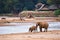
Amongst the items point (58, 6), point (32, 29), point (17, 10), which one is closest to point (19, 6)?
point (17, 10)

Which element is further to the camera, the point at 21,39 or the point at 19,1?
the point at 19,1

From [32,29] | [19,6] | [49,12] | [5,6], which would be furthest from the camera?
[19,6]

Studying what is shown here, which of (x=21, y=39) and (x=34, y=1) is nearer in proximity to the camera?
(x=21, y=39)

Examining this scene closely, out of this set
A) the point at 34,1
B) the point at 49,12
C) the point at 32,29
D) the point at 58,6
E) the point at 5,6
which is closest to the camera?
the point at 32,29

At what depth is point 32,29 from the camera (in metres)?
29.3

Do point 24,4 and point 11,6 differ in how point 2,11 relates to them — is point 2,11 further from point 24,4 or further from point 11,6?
point 24,4

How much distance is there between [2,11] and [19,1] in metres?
14.0

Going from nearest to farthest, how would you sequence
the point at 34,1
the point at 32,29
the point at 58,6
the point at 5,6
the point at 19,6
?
the point at 32,29 < the point at 58,6 < the point at 5,6 < the point at 19,6 < the point at 34,1

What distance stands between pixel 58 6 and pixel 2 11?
2543 centimetres

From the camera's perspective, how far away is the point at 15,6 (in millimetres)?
117000

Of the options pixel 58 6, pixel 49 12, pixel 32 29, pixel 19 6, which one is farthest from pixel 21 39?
pixel 19 6

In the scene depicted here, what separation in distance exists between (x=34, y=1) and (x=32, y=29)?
101877 millimetres

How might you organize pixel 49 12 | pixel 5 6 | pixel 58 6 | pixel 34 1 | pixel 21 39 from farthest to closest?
pixel 34 1 < pixel 5 6 < pixel 58 6 < pixel 49 12 < pixel 21 39

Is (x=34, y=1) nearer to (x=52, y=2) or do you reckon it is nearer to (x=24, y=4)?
(x=24, y=4)
